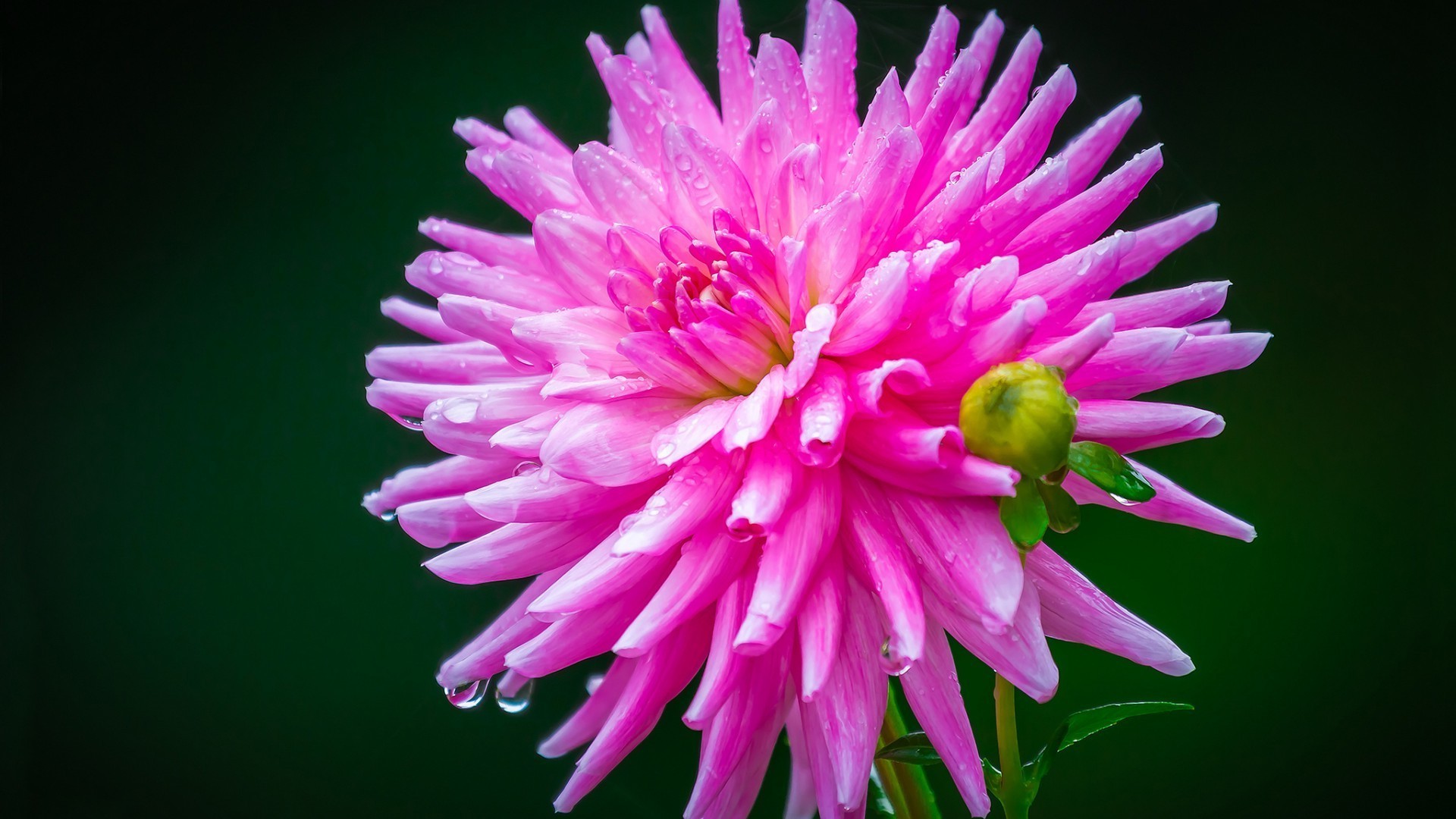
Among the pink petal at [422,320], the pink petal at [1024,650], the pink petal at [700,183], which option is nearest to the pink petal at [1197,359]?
the pink petal at [1024,650]

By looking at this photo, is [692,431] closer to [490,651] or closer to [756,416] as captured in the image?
[756,416]

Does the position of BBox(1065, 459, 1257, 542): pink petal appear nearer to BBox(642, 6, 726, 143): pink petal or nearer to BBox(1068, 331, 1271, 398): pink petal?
BBox(1068, 331, 1271, 398): pink petal

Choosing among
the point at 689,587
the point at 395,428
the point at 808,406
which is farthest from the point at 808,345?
Result: the point at 395,428

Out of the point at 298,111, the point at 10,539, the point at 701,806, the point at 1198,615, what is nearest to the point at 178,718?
the point at 10,539

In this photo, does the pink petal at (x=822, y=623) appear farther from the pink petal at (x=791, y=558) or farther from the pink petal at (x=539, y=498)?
the pink petal at (x=539, y=498)

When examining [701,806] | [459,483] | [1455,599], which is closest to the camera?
[701,806]

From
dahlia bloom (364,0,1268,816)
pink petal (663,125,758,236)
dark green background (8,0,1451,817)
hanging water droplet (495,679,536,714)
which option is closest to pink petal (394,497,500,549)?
dahlia bloom (364,0,1268,816)

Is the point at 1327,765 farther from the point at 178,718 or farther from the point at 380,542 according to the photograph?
the point at 178,718
